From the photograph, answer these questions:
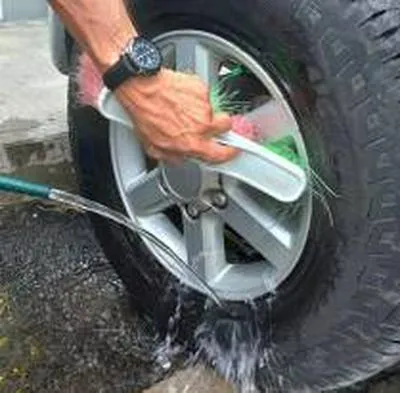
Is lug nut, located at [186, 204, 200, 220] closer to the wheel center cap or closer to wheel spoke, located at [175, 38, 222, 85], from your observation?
the wheel center cap

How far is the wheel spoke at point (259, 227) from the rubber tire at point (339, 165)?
63 millimetres

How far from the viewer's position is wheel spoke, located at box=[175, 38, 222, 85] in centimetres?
232

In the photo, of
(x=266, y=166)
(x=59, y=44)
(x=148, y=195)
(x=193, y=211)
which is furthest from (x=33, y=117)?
(x=266, y=166)

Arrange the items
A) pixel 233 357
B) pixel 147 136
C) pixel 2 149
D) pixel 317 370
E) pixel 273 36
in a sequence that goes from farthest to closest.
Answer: pixel 2 149 < pixel 233 357 < pixel 317 370 < pixel 273 36 < pixel 147 136

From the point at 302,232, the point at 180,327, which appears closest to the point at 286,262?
the point at 302,232

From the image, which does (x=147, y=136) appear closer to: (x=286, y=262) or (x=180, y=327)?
(x=286, y=262)

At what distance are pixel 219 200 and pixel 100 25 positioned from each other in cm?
60

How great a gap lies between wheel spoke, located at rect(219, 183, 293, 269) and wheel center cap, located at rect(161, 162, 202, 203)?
78 millimetres

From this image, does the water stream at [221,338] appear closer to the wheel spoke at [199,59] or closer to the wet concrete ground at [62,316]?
the wet concrete ground at [62,316]

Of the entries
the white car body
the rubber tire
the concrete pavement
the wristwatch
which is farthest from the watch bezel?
the concrete pavement

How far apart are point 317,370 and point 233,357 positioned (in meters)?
0.28

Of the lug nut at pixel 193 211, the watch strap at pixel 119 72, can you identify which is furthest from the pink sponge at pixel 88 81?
the watch strap at pixel 119 72

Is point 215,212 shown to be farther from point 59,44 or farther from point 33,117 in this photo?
point 33,117

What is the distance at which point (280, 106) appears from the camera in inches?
85.7
